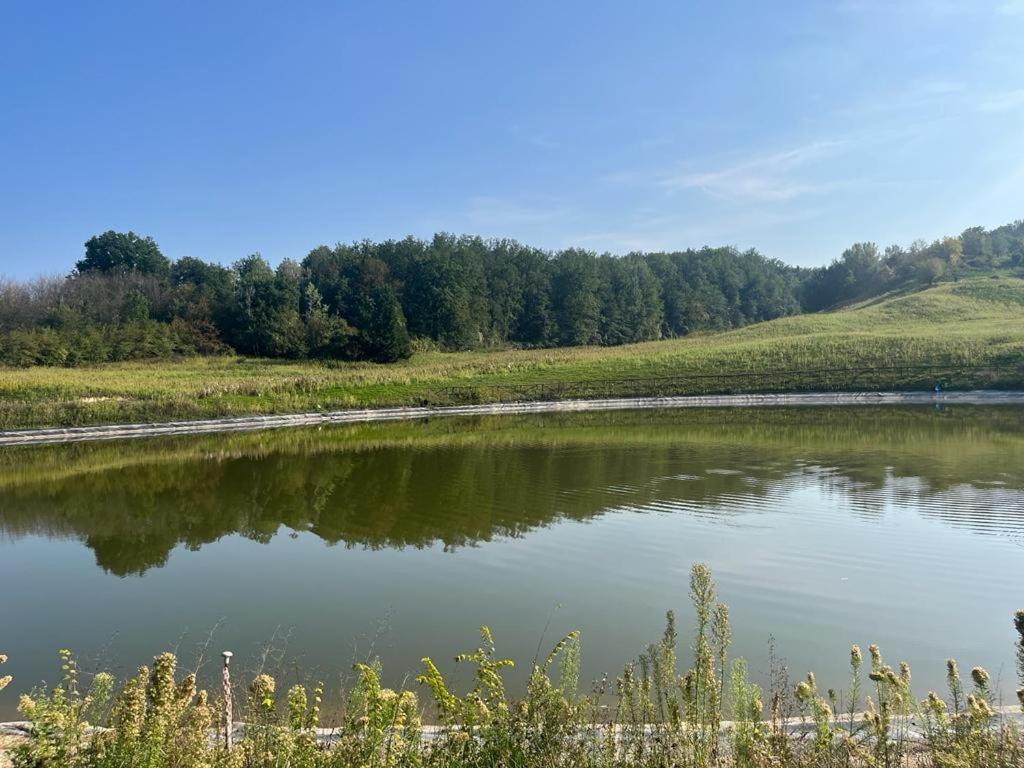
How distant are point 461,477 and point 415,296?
62.8m

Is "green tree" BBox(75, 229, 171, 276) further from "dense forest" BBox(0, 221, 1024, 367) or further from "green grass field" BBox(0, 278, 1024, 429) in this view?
"green grass field" BBox(0, 278, 1024, 429)

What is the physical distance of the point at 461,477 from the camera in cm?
2069

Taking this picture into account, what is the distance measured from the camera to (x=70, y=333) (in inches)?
2270

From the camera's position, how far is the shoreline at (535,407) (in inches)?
1318

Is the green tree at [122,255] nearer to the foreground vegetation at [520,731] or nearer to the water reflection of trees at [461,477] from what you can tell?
the water reflection of trees at [461,477]

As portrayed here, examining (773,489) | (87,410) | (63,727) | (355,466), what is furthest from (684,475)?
(87,410)

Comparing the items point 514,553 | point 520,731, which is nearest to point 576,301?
point 514,553

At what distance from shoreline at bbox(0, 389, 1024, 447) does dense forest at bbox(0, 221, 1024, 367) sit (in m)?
21.0

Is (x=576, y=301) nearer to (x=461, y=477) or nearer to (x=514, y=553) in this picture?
(x=461, y=477)

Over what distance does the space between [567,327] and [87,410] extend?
61.1 meters

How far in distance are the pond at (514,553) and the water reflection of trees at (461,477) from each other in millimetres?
129

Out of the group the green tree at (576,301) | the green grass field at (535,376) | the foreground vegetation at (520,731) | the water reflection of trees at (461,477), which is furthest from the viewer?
the green tree at (576,301)

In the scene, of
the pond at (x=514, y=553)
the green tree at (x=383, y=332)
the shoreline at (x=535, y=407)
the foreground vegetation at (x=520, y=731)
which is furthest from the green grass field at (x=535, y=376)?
the foreground vegetation at (x=520, y=731)

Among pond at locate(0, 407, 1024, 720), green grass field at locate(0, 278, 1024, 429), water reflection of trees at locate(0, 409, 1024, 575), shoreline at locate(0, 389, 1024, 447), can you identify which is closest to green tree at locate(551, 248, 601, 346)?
green grass field at locate(0, 278, 1024, 429)
